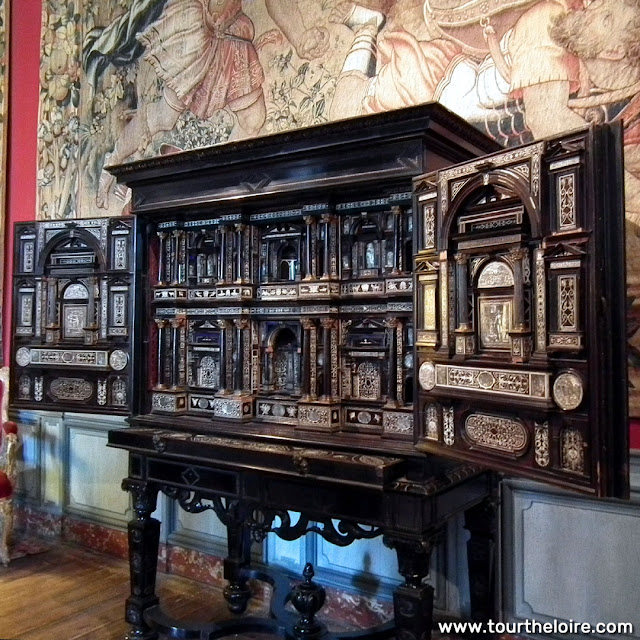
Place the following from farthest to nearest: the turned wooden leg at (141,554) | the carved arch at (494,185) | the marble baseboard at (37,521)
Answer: the marble baseboard at (37,521), the turned wooden leg at (141,554), the carved arch at (494,185)

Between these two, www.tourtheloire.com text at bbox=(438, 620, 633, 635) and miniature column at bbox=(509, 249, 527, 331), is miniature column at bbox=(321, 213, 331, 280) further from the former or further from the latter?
www.tourtheloire.com text at bbox=(438, 620, 633, 635)

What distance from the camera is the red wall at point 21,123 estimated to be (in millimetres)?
5852

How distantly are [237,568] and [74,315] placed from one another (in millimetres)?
2065

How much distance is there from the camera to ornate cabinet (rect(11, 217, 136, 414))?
13.4 feet

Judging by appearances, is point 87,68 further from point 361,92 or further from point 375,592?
point 375,592

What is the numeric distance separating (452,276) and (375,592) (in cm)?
231

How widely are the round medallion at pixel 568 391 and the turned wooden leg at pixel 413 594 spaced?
933mm

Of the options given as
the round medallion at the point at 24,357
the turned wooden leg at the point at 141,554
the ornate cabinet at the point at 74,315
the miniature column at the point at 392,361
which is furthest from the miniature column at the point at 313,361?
the round medallion at the point at 24,357

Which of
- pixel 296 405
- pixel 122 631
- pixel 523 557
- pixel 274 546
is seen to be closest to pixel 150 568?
pixel 122 631

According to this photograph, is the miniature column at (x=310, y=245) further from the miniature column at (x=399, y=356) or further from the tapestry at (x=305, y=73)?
the tapestry at (x=305, y=73)

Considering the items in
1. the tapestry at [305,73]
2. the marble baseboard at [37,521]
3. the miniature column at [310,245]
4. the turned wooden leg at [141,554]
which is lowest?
the marble baseboard at [37,521]

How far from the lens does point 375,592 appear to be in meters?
4.02

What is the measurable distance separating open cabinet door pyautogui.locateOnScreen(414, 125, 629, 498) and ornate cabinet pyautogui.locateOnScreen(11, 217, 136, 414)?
6.84ft

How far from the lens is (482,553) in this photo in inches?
136
